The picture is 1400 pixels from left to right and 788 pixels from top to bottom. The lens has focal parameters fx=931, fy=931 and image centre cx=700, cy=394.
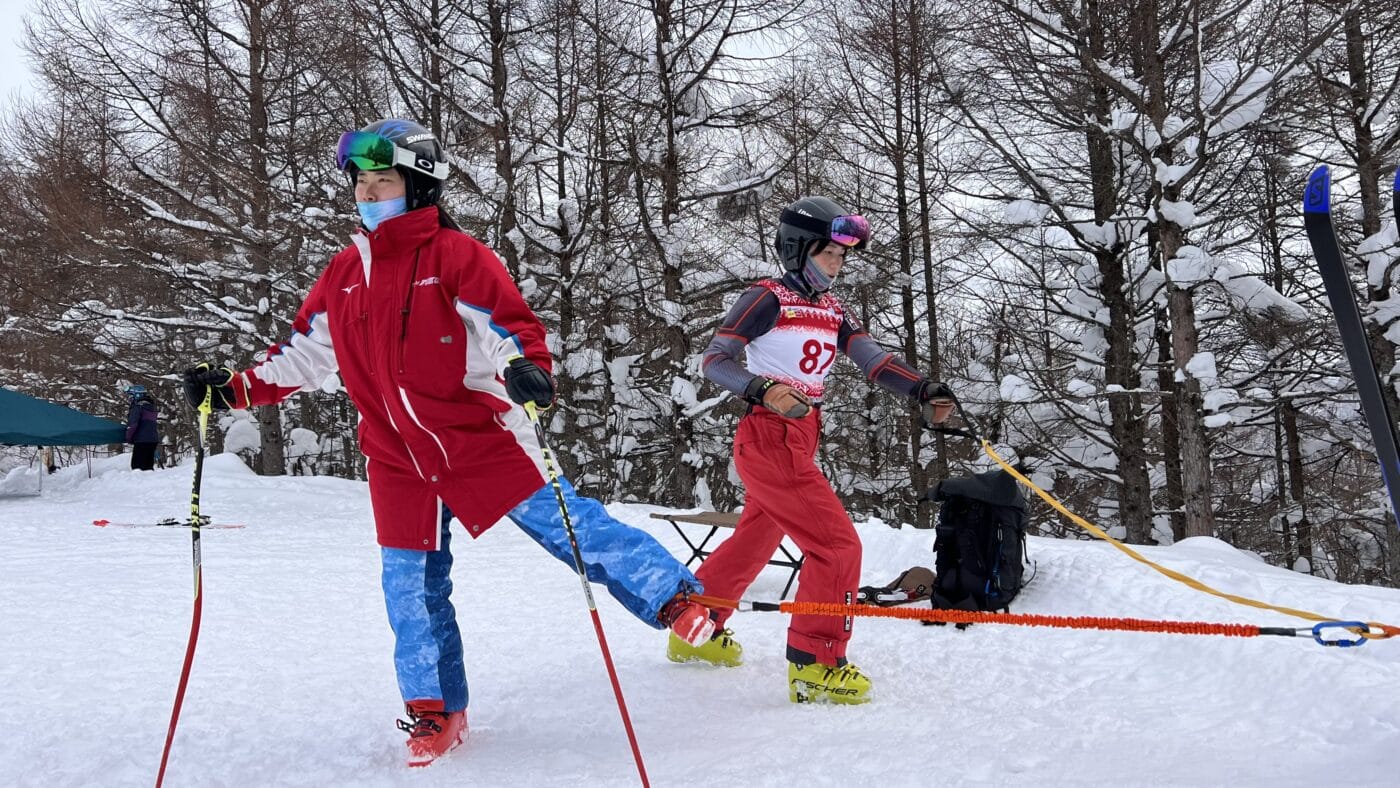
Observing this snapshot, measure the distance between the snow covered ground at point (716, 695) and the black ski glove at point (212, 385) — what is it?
119 centimetres

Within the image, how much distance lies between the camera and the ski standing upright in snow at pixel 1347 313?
2.28 metres

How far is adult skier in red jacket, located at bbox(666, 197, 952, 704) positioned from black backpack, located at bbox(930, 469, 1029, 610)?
132cm

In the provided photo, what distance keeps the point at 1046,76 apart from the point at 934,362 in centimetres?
543

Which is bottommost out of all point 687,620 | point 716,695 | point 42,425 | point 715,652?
point 716,695

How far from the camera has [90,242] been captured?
51.4 ft

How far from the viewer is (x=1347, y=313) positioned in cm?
230

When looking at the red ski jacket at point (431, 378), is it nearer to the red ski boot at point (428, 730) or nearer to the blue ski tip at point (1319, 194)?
the red ski boot at point (428, 730)

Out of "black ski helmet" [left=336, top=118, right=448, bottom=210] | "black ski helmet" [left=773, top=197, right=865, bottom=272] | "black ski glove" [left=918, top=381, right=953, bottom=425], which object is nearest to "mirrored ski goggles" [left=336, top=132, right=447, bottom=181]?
"black ski helmet" [left=336, top=118, right=448, bottom=210]

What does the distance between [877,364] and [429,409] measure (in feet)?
6.71

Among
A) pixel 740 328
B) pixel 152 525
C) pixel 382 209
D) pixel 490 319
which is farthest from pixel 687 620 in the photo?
pixel 152 525

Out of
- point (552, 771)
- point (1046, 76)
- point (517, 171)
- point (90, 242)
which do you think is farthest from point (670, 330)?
point (552, 771)

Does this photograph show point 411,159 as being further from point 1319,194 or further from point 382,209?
point 1319,194

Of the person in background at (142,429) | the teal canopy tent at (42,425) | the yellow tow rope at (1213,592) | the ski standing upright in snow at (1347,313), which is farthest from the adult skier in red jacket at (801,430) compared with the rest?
the person in background at (142,429)

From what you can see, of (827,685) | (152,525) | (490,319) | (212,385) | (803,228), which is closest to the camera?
(490,319)
